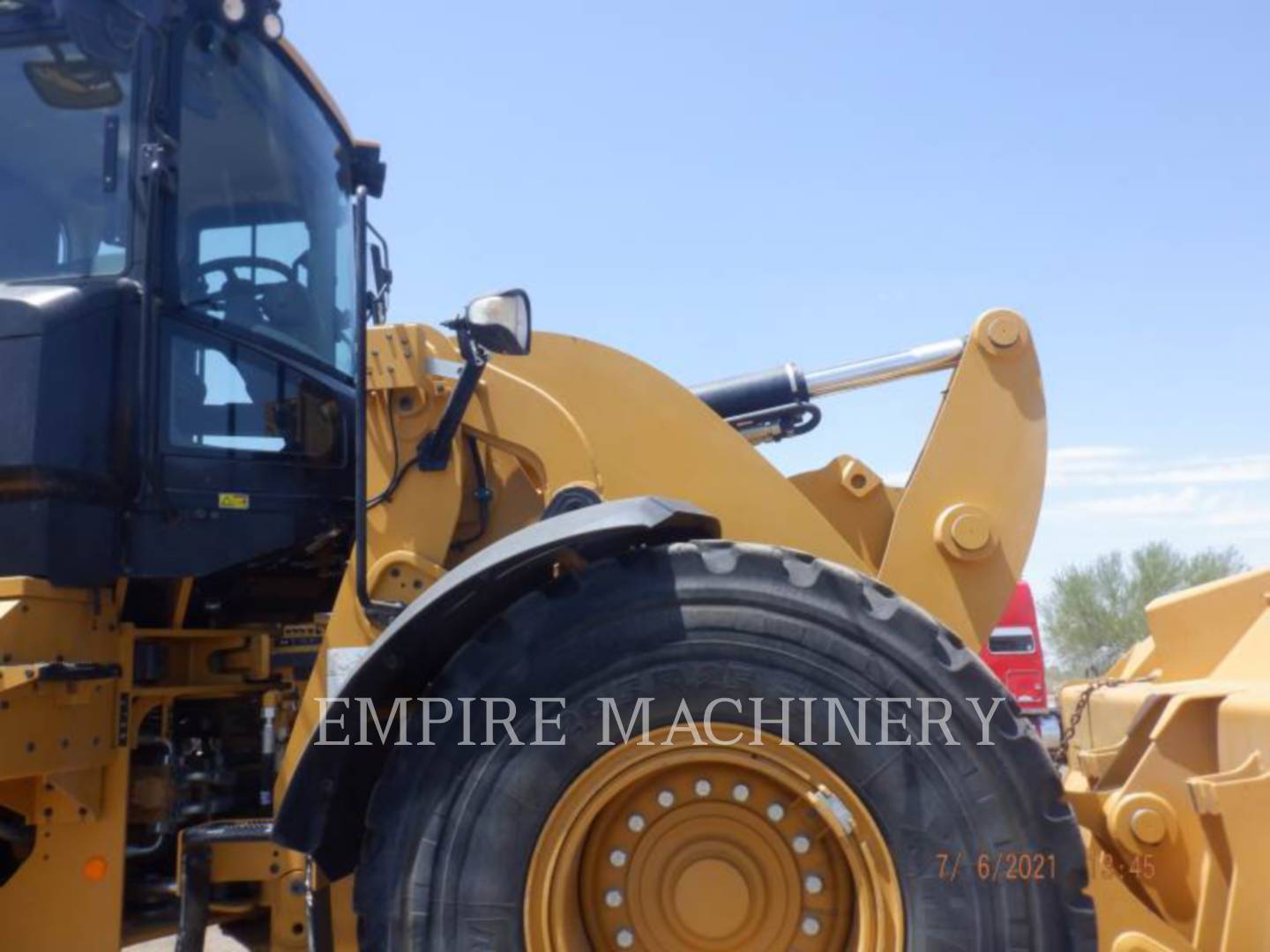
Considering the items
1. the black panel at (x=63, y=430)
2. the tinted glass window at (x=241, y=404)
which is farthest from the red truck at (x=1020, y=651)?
the black panel at (x=63, y=430)

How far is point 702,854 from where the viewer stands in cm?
248

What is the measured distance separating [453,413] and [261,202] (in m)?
1.34

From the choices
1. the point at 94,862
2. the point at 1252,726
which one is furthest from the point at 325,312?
the point at 1252,726

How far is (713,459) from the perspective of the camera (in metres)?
3.26

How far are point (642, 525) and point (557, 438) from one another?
0.79 meters

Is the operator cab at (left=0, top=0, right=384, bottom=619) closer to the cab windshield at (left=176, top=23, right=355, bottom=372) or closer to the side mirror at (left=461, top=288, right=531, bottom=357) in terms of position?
the cab windshield at (left=176, top=23, right=355, bottom=372)

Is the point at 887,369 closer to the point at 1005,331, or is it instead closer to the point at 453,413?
the point at 1005,331

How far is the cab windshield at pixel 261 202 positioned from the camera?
3.50 meters

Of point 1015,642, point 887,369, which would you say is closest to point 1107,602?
point 1015,642

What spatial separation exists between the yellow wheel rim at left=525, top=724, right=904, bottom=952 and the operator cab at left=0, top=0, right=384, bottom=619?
1609 mm

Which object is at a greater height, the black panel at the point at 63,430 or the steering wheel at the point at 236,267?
the steering wheel at the point at 236,267

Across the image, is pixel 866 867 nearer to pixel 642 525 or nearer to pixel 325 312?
pixel 642 525

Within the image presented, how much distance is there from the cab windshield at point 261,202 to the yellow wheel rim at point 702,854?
82.0 inches
